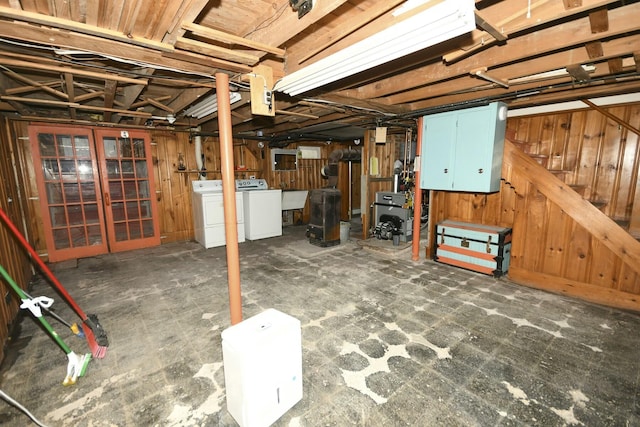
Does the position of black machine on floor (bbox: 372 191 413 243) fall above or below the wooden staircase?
below

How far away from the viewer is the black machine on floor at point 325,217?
17.2ft

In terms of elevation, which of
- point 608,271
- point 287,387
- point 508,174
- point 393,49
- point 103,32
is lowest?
point 287,387

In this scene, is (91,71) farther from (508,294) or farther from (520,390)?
(508,294)

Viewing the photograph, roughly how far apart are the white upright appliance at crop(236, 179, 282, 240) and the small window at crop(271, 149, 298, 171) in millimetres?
914

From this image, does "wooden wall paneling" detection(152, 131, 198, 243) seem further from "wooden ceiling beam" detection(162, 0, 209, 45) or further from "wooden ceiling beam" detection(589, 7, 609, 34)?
"wooden ceiling beam" detection(589, 7, 609, 34)

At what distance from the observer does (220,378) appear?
1.99 m

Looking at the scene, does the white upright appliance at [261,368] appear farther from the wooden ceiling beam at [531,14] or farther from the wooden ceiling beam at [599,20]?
the wooden ceiling beam at [599,20]

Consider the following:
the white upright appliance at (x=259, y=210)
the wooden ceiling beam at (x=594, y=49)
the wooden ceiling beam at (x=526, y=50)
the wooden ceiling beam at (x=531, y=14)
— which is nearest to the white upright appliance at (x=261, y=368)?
the wooden ceiling beam at (x=531, y=14)

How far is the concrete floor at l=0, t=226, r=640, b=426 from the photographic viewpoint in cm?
170

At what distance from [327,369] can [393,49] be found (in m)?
2.29

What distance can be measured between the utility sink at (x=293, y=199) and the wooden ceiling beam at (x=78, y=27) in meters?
4.96

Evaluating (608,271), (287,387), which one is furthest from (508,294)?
(287,387)

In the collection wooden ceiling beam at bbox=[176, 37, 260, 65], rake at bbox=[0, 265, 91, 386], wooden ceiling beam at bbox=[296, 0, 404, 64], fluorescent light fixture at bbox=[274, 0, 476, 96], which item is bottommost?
rake at bbox=[0, 265, 91, 386]

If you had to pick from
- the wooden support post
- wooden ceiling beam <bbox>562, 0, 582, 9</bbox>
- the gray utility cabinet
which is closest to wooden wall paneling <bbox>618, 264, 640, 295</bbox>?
the gray utility cabinet
